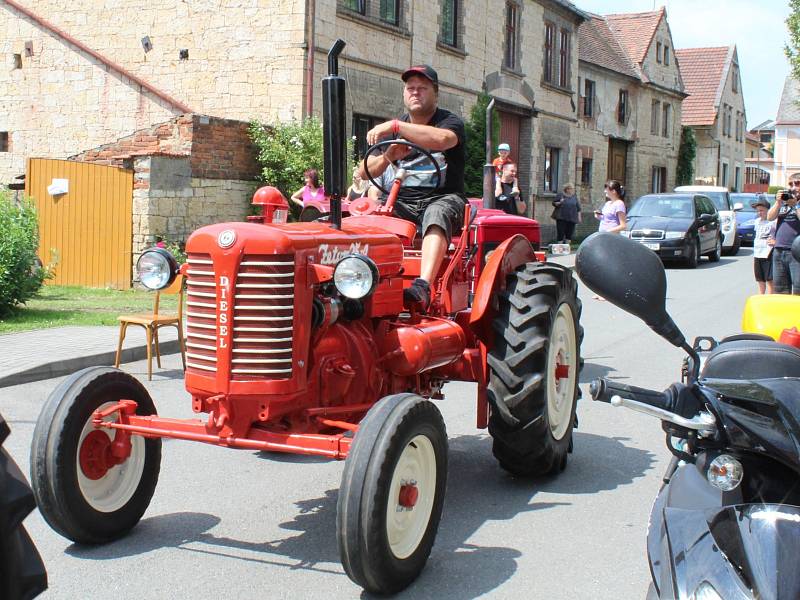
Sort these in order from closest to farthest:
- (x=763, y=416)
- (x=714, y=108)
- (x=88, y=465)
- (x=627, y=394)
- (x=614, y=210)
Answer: (x=763, y=416) → (x=627, y=394) → (x=88, y=465) → (x=614, y=210) → (x=714, y=108)

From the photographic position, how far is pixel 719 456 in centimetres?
208

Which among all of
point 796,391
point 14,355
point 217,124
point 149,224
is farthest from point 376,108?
point 796,391

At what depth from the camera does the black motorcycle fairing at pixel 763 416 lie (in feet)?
6.48

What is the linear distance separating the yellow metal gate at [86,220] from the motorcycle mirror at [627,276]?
13.5 meters

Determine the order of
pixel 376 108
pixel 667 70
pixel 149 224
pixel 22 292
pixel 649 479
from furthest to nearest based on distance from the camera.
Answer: pixel 667 70 < pixel 376 108 < pixel 149 224 < pixel 22 292 < pixel 649 479

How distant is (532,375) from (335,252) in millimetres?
1416

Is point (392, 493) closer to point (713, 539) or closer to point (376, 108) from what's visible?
point (713, 539)

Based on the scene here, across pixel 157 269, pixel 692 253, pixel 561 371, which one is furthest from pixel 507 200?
pixel 692 253

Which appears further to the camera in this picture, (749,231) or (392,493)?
(749,231)

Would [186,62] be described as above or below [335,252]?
above

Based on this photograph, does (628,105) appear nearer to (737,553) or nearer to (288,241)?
(288,241)

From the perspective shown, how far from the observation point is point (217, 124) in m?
16.0

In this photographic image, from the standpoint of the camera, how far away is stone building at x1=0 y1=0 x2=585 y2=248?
708 inches

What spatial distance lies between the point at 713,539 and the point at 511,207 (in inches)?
393
